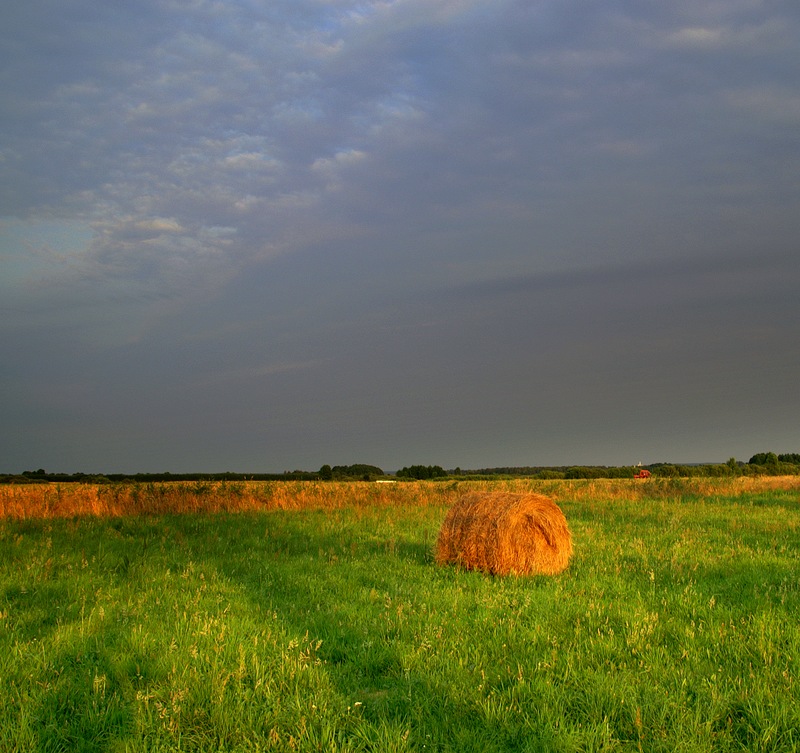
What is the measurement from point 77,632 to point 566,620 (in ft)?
18.6

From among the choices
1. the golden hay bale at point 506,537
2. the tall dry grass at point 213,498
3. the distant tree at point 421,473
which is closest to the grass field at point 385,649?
the golden hay bale at point 506,537

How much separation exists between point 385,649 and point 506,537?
5.16 m

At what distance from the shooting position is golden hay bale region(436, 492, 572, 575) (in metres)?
11.3

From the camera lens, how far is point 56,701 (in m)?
5.54

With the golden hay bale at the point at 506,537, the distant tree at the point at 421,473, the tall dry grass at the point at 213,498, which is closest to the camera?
the golden hay bale at the point at 506,537

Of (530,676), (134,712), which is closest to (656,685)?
(530,676)

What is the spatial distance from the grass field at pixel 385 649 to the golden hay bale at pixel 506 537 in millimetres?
569

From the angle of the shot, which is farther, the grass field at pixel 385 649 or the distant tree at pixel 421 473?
the distant tree at pixel 421 473

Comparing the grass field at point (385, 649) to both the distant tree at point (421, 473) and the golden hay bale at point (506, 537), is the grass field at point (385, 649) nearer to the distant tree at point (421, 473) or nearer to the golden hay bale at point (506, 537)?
the golden hay bale at point (506, 537)

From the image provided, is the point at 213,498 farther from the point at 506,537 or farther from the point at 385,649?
the point at 385,649

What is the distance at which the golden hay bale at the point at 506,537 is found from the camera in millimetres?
11258

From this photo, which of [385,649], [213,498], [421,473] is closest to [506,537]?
[385,649]

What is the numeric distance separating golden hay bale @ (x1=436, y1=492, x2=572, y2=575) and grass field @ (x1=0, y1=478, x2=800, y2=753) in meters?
0.57

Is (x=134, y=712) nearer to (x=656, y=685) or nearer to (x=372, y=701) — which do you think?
(x=372, y=701)
